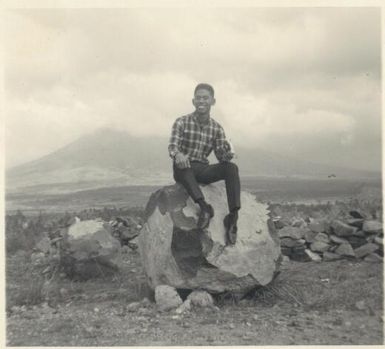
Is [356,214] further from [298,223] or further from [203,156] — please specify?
[203,156]

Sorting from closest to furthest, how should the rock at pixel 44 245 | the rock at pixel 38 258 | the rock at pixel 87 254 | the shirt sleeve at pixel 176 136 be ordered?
the shirt sleeve at pixel 176 136 < the rock at pixel 87 254 < the rock at pixel 38 258 < the rock at pixel 44 245

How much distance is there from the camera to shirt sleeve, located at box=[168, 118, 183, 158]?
646cm

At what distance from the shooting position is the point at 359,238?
28.6ft

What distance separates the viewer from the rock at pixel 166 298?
231 inches

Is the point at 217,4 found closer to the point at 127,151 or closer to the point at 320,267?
the point at 320,267

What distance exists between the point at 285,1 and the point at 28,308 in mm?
5364

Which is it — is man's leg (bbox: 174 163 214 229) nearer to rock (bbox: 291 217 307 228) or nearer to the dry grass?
the dry grass

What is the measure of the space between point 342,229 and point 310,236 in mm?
590

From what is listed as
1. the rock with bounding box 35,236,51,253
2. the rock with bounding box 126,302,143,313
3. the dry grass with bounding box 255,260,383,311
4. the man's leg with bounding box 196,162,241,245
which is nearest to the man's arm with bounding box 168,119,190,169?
the man's leg with bounding box 196,162,241,245

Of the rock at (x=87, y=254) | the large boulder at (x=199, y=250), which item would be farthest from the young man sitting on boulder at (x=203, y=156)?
the rock at (x=87, y=254)

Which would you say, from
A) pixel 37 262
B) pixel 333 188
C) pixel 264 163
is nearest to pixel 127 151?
pixel 264 163

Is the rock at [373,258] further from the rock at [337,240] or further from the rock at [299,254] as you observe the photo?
the rock at [299,254]

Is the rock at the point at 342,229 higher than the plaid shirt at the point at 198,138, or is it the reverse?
the plaid shirt at the point at 198,138

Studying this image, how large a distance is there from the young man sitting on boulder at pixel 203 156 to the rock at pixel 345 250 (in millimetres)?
3076
